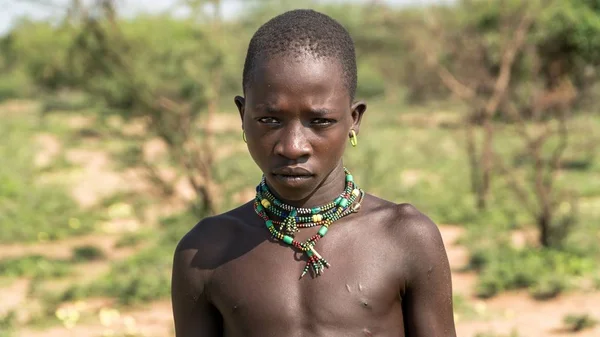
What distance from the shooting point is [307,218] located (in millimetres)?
1603

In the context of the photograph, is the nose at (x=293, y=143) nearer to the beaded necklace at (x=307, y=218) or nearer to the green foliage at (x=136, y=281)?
the beaded necklace at (x=307, y=218)

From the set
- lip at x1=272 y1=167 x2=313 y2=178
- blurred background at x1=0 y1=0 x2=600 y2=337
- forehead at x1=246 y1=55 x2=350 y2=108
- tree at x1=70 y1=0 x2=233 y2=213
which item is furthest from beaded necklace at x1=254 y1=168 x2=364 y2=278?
Answer: tree at x1=70 y1=0 x2=233 y2=213

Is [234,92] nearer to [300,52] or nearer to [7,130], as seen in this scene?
[300,52]

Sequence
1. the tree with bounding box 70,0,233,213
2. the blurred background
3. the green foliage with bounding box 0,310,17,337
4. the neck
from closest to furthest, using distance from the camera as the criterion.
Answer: the neck, the green foliage with bounding box 0,310,17,337, the blurred background, the tree with bounding box 70,0,233,213

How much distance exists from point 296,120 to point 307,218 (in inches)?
8.3

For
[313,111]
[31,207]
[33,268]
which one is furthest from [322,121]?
[31,207]

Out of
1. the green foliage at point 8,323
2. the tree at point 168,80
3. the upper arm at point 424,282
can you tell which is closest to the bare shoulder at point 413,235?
the upper arm at point 424,282

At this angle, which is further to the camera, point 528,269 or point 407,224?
point 528,269

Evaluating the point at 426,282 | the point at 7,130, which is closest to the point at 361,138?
the point at 426,282

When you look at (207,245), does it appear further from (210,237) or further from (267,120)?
(267,120)

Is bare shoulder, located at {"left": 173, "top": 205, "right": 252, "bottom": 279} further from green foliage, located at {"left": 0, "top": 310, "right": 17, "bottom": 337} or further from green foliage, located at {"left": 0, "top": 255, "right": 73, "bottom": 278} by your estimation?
green foliage, located at {"left": 0, "top": 255, "right": 73, "bottom": 278}

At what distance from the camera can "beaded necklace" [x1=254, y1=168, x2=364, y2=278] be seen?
157 cm

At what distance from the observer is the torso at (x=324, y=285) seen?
1.56 metres

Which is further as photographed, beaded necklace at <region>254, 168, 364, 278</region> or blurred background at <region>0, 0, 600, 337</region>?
blurred background at <region>0, 0, 600, 337</region>
